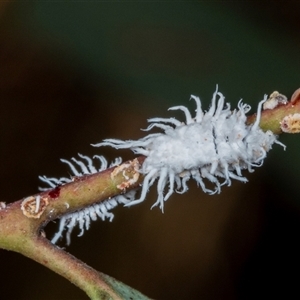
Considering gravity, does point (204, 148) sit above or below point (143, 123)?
below

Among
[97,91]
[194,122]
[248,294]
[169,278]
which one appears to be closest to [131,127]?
[97,91]

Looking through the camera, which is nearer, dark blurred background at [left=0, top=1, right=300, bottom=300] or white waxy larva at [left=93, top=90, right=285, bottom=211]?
white waxy larva at [left=93, top=90, right=285, bottom=211]

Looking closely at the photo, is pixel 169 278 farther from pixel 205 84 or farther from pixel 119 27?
pixel 119 27

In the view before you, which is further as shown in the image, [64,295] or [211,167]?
[64,295]

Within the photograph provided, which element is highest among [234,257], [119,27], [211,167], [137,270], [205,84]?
[119,27]

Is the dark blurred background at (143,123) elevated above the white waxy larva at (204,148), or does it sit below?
above

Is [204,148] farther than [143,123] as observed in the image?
No

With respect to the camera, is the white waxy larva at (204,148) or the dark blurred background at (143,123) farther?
the dark blurred background at (143,123)

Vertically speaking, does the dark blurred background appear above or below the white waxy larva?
above
